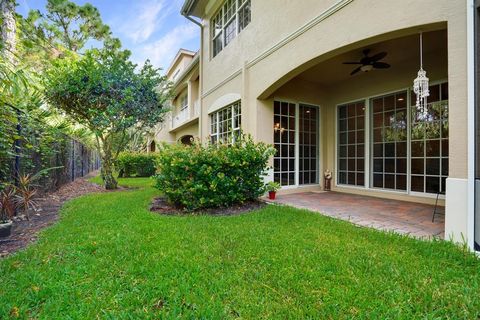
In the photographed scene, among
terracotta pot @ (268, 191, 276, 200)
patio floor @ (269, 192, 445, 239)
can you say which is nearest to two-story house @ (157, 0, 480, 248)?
patio floor @ (269, 192, 445, 239)

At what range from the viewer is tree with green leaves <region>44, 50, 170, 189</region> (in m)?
7.64

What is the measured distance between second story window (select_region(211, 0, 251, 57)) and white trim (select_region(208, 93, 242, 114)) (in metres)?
2.08

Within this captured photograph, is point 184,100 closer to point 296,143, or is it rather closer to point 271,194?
point 296,143

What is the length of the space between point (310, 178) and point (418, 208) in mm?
3179

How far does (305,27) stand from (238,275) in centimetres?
510

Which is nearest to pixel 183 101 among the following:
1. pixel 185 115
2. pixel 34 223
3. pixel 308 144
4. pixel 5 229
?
pixel 185 115

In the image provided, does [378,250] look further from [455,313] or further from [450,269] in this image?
[455,313]

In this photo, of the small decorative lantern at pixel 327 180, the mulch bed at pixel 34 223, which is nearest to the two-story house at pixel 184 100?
the mulch bed at pixel 34 223

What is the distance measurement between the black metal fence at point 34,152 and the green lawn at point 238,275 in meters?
1.82

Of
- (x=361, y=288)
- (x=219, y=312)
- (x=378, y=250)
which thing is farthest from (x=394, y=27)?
(x=219, y=312)

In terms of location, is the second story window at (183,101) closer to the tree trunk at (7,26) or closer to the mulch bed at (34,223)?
the tree trunk at (7,26)

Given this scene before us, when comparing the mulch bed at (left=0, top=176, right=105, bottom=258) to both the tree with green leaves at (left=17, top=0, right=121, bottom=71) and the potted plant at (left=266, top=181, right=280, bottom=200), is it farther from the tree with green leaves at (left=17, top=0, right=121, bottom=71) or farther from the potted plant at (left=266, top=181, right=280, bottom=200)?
the tree with green leaves at (left=17, top=0, right=121, bottom=71)

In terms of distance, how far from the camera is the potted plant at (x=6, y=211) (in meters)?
3.68

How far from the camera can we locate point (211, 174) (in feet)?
17.0
